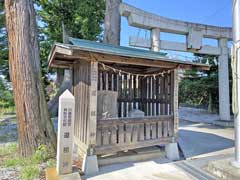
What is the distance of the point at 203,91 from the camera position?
42.7ft

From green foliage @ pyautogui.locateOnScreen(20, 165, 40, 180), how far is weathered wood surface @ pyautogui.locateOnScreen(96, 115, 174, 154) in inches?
41.7

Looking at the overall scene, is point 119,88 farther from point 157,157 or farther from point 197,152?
point 197,152

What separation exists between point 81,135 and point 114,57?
1709mm

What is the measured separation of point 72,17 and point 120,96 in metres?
7.82

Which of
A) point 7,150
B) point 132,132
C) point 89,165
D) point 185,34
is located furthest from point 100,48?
point 185,34

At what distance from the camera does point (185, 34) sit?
26.8 feet

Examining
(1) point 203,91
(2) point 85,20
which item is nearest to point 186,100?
(1) point 203,91

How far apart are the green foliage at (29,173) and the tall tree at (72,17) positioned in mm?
6682

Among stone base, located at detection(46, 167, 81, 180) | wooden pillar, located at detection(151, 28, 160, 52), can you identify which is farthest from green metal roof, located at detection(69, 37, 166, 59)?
wooden pillar, located at detection(151, 28, 160, 52)

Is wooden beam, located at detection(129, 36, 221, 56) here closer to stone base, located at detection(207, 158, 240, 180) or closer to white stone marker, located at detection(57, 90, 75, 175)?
white stone marker, located at detection(57, 90, 75, 175)

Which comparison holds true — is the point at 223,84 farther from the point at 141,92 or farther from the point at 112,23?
the point at 112,23

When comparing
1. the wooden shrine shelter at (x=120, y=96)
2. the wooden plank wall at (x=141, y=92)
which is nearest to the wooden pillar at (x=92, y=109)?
the wooden shrine shelter at (x=120, y=96)

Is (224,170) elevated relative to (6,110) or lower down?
lower down

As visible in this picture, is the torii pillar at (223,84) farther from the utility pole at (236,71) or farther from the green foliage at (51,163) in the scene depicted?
the green foliage at (51,163)
